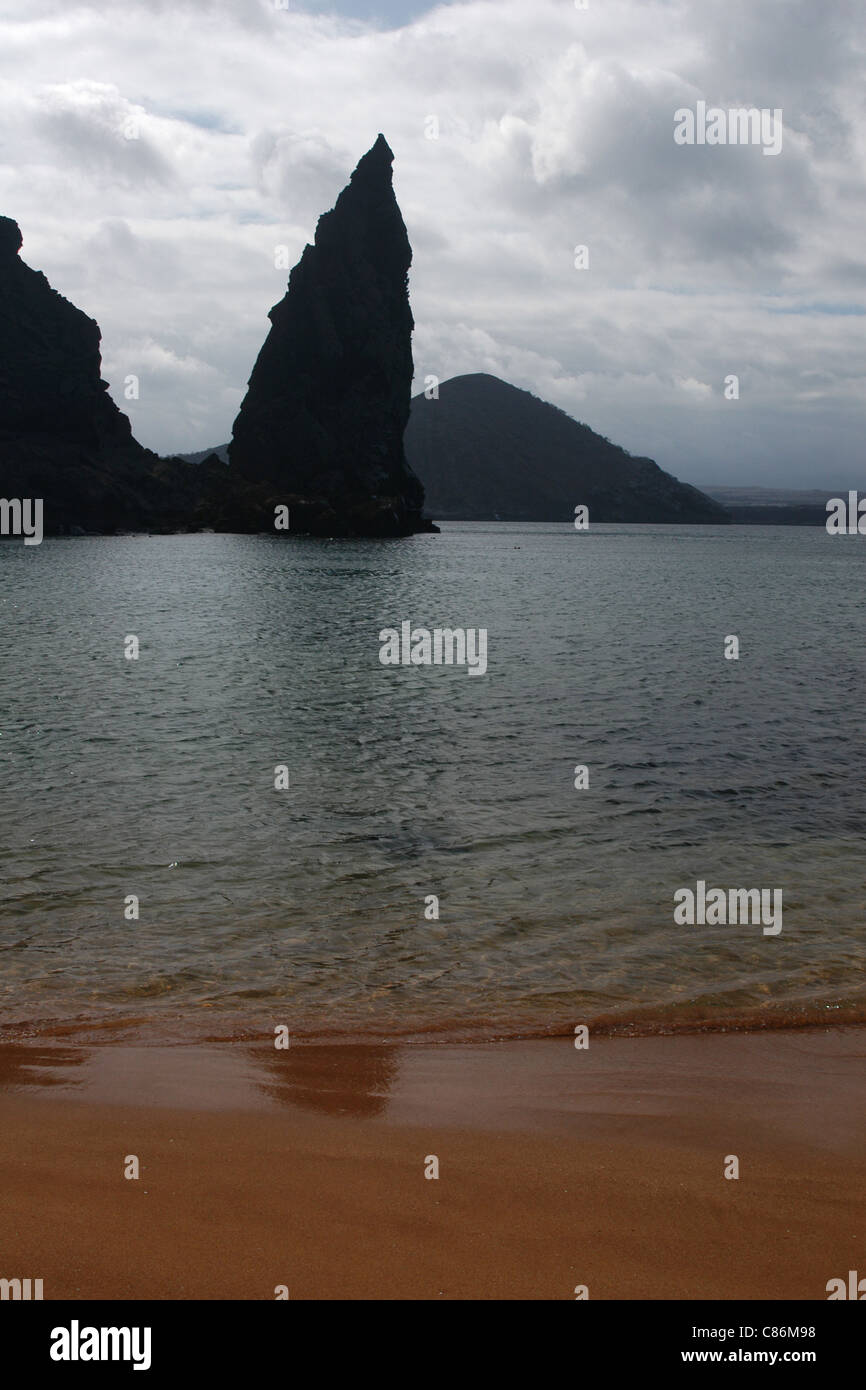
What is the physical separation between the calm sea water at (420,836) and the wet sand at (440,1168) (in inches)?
43.0

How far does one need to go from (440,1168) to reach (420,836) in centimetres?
987

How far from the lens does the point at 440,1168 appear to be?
7102 mm

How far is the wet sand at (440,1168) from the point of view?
588cm

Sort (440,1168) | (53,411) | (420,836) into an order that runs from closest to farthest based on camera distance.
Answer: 1. (440,1168)
2. (420,836)
3. (53,411)

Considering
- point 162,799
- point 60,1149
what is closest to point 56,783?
point 162,799

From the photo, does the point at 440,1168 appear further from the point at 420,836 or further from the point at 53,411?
the point at 53,411

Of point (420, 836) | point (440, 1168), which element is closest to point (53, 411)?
point (420, 836)

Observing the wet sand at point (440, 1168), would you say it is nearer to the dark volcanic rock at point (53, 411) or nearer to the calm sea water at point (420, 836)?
the calm sea water at point (420, 836)

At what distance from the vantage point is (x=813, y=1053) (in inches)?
373

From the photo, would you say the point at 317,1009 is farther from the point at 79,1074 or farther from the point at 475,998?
the point at 79,1074

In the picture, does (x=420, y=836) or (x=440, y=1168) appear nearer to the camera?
(x=440, y=1168)

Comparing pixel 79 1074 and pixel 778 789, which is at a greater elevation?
pixel 778 789

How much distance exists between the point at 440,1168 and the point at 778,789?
592 inches
